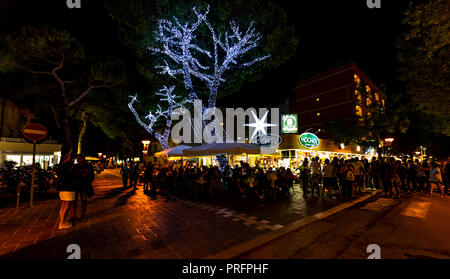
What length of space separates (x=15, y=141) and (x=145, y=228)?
80.4 ft

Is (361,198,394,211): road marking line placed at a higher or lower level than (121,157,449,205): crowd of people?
lower

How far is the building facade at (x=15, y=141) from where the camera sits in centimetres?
1936

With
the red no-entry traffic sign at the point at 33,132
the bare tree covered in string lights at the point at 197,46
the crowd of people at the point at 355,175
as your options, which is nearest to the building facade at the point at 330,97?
the crowd of people at the point at 355,175

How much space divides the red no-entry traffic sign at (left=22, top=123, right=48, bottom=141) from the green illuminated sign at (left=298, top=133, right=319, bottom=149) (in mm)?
15542

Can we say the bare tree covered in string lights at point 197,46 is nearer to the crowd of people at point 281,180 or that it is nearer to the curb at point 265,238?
the crowd of people at point 281,180

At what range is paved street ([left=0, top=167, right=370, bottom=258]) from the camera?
365 cm

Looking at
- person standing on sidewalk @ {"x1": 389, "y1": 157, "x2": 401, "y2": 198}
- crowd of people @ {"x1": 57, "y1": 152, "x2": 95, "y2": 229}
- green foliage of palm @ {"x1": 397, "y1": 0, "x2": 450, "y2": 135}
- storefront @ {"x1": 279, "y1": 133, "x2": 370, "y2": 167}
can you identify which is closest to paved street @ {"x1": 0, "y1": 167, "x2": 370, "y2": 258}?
crowd of people @ {"x1": 57, "y1": 152, "x2": 95, "y2": 229}

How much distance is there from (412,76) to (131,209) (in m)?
14.5

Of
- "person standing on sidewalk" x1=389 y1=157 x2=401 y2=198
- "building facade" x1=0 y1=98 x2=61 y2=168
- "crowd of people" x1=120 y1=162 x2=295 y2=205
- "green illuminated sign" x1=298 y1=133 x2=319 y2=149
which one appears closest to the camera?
"crowd of people" x1=120 y1=162 x2=295 y2=205

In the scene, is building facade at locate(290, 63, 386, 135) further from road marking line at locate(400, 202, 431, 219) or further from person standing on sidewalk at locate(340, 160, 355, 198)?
road marking line at locate(400, 202, 431, 219)

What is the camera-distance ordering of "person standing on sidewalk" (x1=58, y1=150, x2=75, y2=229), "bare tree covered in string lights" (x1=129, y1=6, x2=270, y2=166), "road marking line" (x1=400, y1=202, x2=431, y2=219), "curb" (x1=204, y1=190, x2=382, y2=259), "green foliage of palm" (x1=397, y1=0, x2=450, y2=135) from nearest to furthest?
"curb" (x1=204, y1=190, x2=382, y2=259) → "person standing on sidewalk" (x1=58, y1=150, x2=75, y2=229) → "road marking line" (x1=400, y1=202, x2=431, y2=219) → "green foliage of palm" (x1=397, y1=0, x2=450, y2=135) → "bare tree covered in string lights" (x1=129, y1=6, x2=270, y2=166)

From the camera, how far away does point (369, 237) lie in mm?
4359

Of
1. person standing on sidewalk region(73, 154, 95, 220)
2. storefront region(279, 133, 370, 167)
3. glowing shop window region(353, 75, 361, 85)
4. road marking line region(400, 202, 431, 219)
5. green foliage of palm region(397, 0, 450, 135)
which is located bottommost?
road marking line region(400, 202, 431, 219)
